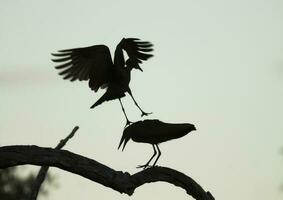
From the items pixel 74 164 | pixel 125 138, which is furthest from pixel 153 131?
pixel 74 164

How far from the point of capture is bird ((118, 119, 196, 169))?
25.0 feet

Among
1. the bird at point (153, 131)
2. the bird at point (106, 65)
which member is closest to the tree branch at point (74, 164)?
the bird at point (153, 131)

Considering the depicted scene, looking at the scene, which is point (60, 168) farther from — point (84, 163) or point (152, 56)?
point (152, 56)

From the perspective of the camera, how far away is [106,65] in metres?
11.6

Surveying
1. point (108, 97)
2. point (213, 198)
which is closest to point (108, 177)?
point (213, 198)

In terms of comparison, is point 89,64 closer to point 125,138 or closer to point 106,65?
point 106,65

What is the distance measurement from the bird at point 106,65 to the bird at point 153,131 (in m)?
1.93

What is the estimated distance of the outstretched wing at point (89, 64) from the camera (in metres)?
11.5

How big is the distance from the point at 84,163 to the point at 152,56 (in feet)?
18.9

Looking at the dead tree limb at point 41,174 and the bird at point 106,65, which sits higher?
the bird at point 106,65

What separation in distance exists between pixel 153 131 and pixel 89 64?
14.4 ft

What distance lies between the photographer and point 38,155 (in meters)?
6.98

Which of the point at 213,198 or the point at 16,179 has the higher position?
the point at 16,179

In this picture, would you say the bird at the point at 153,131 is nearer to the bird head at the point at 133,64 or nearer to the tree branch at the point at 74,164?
the tree branch at the point at 74,164
